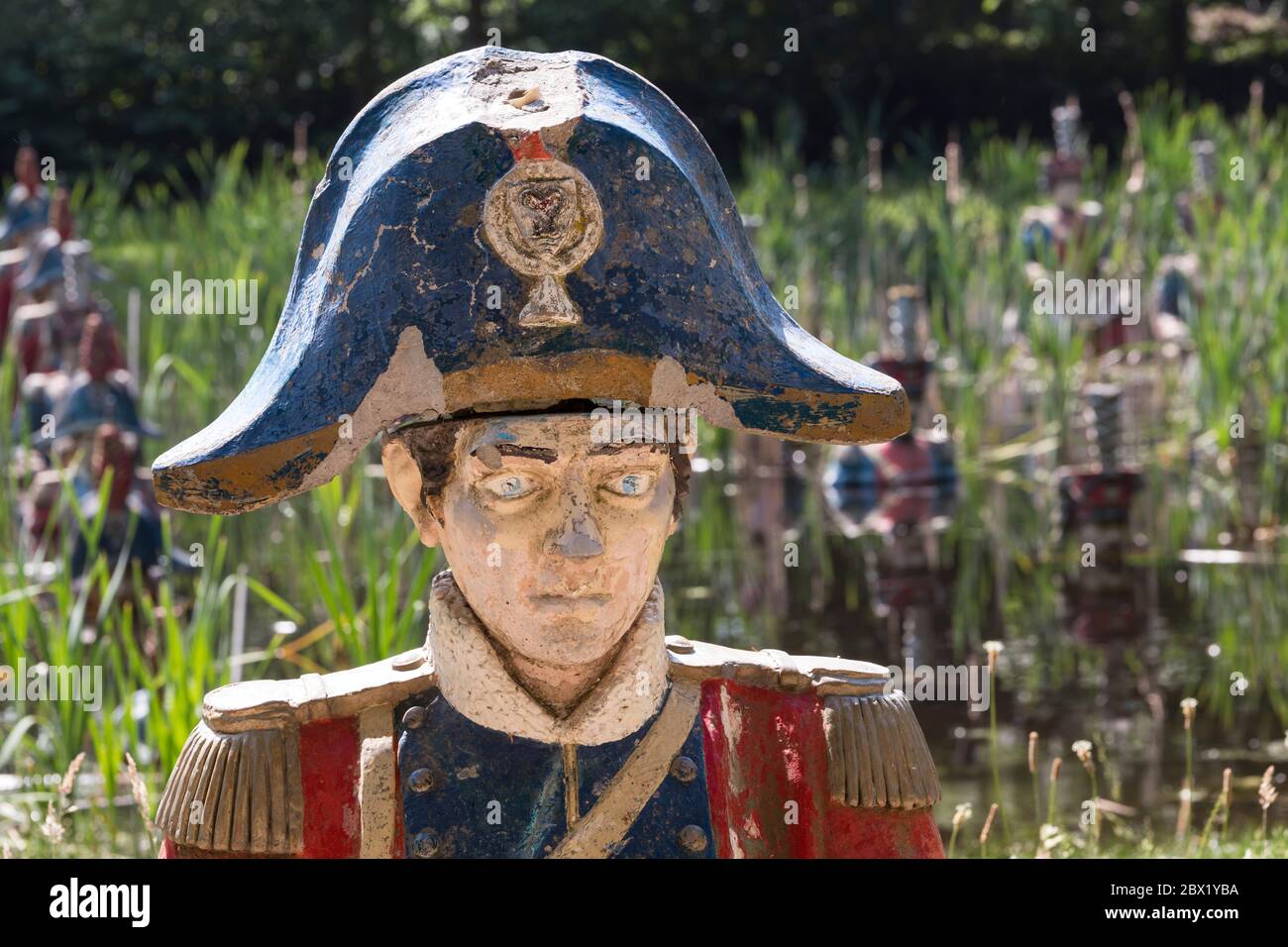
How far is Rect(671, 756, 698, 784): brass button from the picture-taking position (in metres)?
2.01

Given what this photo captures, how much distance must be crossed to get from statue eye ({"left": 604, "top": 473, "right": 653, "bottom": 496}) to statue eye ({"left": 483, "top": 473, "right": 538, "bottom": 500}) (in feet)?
0.27

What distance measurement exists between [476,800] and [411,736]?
0.33ft

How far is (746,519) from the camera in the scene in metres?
6.39

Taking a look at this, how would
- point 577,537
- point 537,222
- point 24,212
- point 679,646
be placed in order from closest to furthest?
point 537,222 → point 577,537 → point 679,646 → point 24,212

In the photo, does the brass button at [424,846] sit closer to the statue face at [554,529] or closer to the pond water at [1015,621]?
the statue face at [554,529]

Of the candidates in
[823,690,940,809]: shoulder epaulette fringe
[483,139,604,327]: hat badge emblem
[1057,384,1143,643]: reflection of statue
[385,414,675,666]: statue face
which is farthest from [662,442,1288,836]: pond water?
[483,139,604,327]: hat badge emblem

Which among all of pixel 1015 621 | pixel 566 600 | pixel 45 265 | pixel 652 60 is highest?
pixel 652 60

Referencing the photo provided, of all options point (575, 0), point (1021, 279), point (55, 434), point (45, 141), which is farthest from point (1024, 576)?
point (45, 141)

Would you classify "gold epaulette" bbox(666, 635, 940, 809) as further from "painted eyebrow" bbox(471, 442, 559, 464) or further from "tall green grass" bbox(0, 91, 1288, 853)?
"tall green grass" bbox(0, 91, 1288, 853)

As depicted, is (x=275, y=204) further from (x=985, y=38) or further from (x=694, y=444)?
(x=985, y=38)

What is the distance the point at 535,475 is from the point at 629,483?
0.10 m

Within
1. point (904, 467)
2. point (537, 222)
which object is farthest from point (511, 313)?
point (904, 467)

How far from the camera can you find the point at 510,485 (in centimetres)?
193

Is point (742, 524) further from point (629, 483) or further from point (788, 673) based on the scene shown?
point (629, 483)
